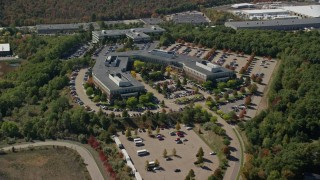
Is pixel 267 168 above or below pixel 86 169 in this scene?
above

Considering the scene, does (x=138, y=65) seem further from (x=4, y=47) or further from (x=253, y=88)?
(x=4, y=47)

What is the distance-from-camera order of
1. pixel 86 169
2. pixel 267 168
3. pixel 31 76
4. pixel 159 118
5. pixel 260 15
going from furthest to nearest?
1. pixel 260 15
2. pixel 31 76
3. pixel 159 118
4. pixel 86 169
5. pixel 267 168

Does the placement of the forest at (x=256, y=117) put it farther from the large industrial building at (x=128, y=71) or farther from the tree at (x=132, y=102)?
the large industrial building at (x=128, y=71)

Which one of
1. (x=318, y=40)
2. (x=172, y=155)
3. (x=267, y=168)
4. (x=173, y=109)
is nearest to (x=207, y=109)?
(x=173, y=109)

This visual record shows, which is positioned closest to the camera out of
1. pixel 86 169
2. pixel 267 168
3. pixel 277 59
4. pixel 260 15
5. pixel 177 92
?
pixel 267 168

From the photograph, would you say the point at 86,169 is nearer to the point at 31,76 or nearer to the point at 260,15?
the point at 31,76

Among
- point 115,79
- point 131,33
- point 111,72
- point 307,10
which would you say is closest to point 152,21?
point 131,33

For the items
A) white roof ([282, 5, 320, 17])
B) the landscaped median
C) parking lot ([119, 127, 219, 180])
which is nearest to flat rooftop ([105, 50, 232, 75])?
the landscaped median
